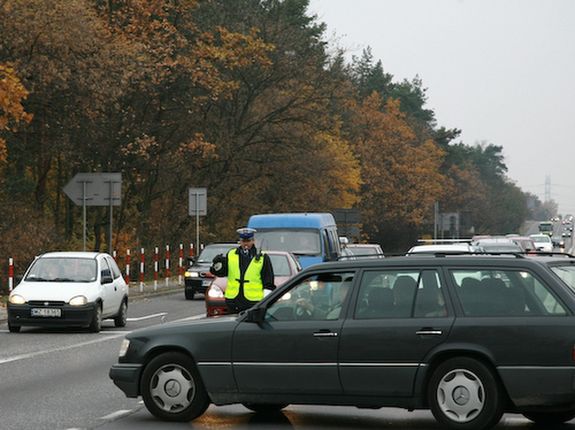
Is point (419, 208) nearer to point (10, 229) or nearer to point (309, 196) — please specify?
point (309, 196)

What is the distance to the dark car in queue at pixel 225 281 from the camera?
22.5 metres

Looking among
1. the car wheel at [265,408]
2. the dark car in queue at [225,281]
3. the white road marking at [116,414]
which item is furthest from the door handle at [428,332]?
the dark car in queue at [225,281]

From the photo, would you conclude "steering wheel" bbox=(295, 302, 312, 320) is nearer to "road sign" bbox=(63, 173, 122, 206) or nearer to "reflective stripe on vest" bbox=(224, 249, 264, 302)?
"reflective stripe on vest" bbox=(224, 249, 264, 302)

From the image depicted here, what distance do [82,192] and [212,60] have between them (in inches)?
585

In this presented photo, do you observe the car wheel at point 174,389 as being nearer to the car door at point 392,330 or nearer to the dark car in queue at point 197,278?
the car door at point 392,330

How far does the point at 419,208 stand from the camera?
105 m

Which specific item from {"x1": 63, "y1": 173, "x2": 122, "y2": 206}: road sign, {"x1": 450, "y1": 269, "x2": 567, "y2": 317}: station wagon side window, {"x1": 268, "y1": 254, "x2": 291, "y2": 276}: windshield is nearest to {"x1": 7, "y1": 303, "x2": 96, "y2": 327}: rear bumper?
{"x1": 268, "y1": 254, "x2": 291, "y2": 276}: windshield

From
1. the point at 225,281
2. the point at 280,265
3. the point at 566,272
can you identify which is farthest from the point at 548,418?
the point at 280,265

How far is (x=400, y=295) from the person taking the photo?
11484 mm

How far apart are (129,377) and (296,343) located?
5.25 feet

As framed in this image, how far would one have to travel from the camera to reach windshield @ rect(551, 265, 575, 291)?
1204cm

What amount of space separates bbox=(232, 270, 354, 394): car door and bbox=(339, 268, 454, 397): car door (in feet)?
0.46

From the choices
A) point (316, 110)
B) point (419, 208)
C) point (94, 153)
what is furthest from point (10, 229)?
point (419, 208)

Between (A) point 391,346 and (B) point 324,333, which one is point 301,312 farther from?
(A) point 391,346
